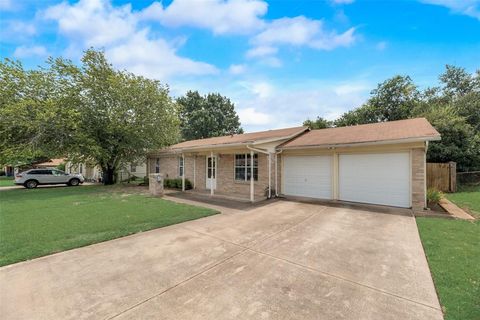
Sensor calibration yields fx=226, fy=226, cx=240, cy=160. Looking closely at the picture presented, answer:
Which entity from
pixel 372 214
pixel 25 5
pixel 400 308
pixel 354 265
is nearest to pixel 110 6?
pixel 25 5

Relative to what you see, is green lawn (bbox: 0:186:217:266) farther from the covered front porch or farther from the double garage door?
the double garage door

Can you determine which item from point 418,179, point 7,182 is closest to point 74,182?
point 7,182

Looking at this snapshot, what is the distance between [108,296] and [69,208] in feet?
23.1

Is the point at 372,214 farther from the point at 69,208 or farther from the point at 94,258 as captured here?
the point at 69,208

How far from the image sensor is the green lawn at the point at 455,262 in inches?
110

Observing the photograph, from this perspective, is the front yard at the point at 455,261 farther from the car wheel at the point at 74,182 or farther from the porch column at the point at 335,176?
the car wheel at the point at 74,182

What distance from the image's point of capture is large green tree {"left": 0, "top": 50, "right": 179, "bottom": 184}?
1345 centimetres

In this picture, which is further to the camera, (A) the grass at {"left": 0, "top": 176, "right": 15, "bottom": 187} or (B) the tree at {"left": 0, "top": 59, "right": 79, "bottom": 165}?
(A) the grass at {"left": 0, "top": 176, "right": 15, "bottom": 187}

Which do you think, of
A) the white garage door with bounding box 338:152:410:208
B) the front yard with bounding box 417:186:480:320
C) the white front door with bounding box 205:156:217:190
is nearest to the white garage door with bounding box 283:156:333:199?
the white garage door with bounding box 338:152:410:208

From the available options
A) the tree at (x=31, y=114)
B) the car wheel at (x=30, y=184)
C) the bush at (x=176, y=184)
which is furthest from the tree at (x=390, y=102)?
the car wheel at (x=30, y=184)

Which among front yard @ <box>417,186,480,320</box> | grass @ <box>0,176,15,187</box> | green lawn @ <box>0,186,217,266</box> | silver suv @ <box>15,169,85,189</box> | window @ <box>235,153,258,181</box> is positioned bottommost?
grass @ <box>0,176,15,187</box>

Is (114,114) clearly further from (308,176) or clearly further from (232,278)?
(232,278)

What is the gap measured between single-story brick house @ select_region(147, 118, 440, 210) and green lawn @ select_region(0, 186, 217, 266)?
4.03 meters

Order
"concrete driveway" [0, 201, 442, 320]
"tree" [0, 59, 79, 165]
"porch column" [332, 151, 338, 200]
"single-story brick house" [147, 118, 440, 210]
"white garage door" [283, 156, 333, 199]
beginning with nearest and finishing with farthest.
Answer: "concrete driveway" [0, 201, 442, 320], "single-story brick house" [147, 118, 440, 210], "porch column" [332, 151, 338, 200], "white garage door" [283, 156, 333, 199], "tree" [0, 59, 79, 165]
